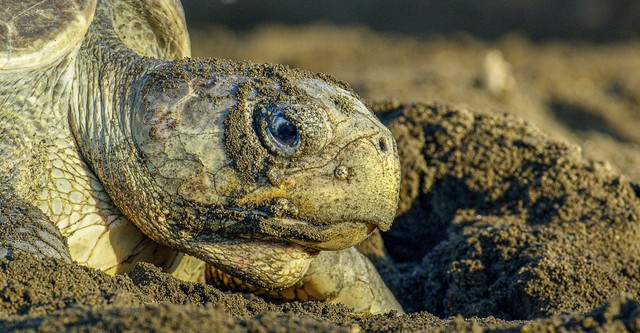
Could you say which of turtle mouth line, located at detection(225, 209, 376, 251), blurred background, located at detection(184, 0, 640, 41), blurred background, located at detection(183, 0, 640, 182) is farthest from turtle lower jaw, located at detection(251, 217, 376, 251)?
blurred background, located at detection(184, 0, 640, 41)

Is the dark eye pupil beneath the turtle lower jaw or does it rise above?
above

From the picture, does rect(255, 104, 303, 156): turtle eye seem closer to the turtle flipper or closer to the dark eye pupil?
the dark eye pupil

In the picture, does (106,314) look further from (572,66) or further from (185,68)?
(572,66)

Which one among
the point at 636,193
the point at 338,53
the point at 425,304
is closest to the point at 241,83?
the point at 425,304

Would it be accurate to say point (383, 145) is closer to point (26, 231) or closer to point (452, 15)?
point (26, 231)

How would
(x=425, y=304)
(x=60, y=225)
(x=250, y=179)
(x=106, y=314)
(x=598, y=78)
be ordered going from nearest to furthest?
(x=106, y=314) → (x=250, y=179) → (x=60, y=225) → (x=425, y=304) → (x=598, y=78)

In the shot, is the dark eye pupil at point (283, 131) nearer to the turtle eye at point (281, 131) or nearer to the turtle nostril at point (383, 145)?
the turtle eye at point (281, 131)

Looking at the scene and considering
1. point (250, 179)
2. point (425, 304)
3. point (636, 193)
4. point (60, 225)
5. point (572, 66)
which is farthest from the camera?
point (572, 66)
